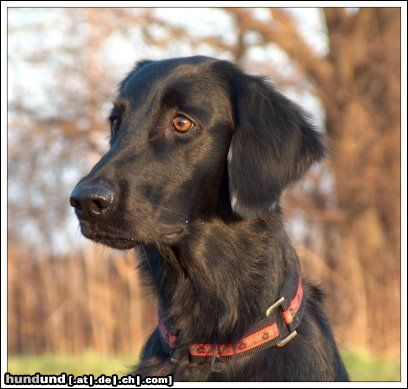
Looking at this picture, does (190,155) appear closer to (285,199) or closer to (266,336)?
(266,336)

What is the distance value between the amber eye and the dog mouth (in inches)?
22.9

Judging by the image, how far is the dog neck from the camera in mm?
3232

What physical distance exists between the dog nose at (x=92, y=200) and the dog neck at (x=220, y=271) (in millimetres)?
430

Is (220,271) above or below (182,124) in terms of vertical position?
below

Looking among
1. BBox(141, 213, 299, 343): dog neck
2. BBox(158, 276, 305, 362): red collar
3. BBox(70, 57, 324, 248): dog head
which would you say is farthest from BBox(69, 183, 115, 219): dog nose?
BBox(158, 276, 305, 362): red collar

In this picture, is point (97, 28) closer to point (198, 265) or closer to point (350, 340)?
point (350, 340)

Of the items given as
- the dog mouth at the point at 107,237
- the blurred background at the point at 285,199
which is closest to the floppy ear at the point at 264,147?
the dog mouth at the point at 107,237

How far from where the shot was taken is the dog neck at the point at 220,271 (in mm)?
3232

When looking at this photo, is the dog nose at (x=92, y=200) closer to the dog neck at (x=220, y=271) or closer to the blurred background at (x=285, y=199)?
the dog neck at (x=220, y=271)

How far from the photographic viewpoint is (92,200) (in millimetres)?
2922

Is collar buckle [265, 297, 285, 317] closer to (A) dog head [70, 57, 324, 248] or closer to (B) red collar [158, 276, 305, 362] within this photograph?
(B) red collar [158, 276, 305, 362]

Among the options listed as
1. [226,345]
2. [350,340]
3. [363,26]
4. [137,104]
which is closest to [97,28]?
[363,26]

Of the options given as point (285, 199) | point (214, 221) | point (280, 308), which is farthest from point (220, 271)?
point (285, 199)

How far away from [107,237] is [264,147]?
86 centimetres
